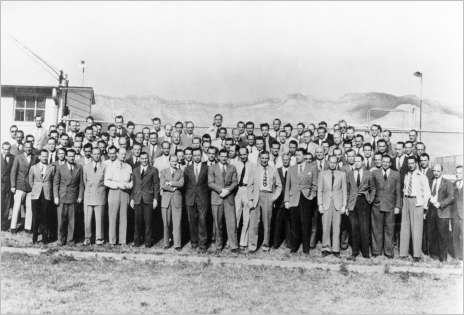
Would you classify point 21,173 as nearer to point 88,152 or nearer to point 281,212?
point 88,152

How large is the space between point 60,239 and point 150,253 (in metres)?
1.91

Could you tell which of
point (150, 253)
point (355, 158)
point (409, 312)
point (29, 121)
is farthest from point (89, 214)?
point (29, 121)

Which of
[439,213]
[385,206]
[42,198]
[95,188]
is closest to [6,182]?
[42,198]

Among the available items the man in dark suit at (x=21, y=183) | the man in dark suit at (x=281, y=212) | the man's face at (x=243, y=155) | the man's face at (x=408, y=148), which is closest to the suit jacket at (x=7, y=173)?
the man in dark suit at (x=21, y=183)

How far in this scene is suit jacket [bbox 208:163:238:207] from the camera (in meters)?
8.08

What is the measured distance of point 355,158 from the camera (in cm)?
799

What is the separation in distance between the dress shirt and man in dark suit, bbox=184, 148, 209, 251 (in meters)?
1.19

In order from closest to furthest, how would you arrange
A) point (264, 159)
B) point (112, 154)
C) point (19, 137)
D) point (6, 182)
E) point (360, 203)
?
point (360, 203), point (264, 159), point (112, 154), point (6, 182), point (19, 137)

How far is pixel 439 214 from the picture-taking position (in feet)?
25.8

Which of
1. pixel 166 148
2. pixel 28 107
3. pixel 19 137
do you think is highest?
pixel 28 107

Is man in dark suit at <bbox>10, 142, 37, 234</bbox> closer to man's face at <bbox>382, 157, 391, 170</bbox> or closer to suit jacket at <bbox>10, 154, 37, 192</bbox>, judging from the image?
suit jacket at <bbox>10, 154, 37, 192</bbox>

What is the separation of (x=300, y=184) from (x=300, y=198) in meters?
0.28

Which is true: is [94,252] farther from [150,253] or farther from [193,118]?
[193,118]

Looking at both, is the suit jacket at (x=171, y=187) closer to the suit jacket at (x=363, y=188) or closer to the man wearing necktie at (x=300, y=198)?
the man wearing necktie at (x=300, y=198)
